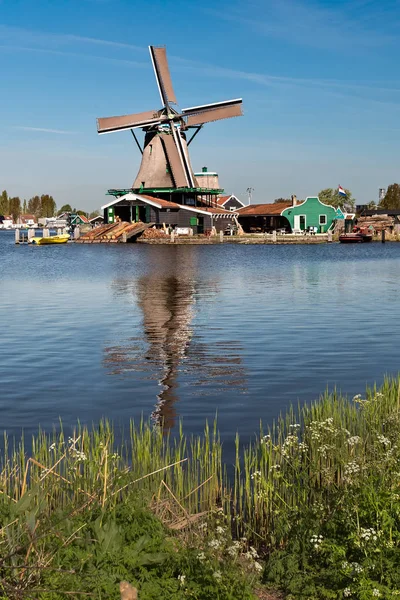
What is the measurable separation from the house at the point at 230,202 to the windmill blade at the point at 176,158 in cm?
2115

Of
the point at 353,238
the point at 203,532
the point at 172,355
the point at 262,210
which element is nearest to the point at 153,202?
the point at 262,210

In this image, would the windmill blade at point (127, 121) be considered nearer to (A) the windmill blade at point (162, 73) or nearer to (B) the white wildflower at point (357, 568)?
(A) the windmill blade at point (162, 73)

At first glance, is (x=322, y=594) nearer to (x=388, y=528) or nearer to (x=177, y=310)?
(x=388, y=528)

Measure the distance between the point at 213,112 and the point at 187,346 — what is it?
69131 mm

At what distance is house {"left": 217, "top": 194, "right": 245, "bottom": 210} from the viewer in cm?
11015

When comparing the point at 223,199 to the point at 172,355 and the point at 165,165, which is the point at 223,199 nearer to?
the point at 165,165

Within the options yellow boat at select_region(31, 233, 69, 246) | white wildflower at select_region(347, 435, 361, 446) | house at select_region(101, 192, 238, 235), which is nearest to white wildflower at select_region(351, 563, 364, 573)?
white wildflower at select_region(347, 435, 361, 446)

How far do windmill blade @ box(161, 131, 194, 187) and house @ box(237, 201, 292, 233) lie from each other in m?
16.2

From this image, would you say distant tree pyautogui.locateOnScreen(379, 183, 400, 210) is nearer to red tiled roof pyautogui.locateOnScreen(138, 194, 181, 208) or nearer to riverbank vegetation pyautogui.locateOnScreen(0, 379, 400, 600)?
red tiled roof pyautogui.locateOnScreen(138, 194, 181, 208)

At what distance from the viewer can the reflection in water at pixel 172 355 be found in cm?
1476

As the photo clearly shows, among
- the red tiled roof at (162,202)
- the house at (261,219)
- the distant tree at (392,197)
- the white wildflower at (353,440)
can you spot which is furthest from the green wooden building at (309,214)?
the white wildflower at (353,440)

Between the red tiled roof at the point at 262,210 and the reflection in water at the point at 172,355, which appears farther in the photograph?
the red tiled roof at the point at 262,210

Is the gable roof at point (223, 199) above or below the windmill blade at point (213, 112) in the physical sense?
below

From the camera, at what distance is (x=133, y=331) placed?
2253 centimetres
